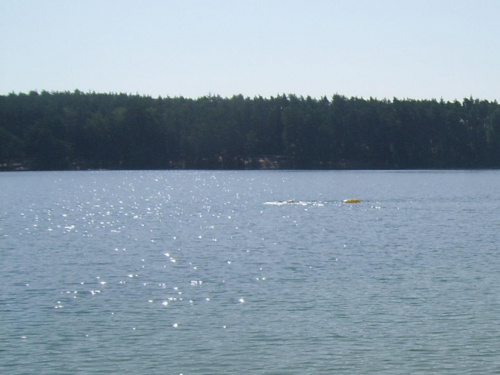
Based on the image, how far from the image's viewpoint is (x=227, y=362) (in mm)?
23438

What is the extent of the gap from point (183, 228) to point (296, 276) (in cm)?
2900

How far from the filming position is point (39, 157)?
7736 inches

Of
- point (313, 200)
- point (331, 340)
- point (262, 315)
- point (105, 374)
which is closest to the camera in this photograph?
point (105, 374)

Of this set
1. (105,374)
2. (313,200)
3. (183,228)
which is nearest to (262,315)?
(105,374)

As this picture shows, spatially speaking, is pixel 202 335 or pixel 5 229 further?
pixel 5 229

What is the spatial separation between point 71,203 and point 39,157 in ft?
322

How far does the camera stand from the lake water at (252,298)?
78.4ft

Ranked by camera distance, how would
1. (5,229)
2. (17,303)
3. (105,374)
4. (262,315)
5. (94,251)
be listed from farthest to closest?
(5,229) < (94,251) < (17,303) < (262,315) < (105,374)

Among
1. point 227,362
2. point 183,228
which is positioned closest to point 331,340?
point 227,362

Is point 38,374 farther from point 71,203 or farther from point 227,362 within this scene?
point 71,203

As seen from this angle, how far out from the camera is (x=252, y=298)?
3262 cm

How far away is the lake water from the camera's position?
23891mm

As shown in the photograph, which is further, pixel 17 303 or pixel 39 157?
pixel 39 157

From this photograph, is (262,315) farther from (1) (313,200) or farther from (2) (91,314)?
(1) (313,200)
